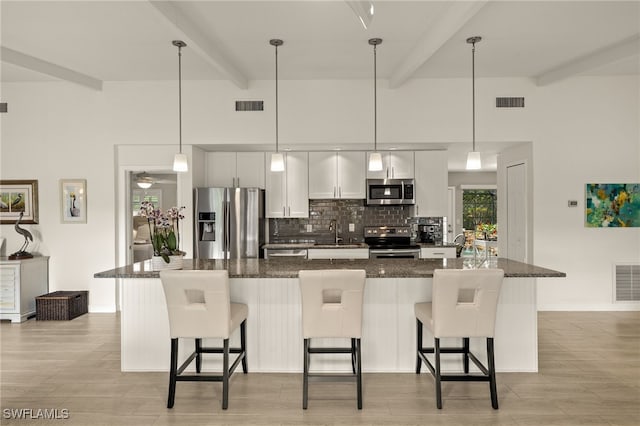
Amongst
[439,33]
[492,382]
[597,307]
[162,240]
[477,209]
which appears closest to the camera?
[492,382]

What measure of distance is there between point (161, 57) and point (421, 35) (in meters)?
2.74

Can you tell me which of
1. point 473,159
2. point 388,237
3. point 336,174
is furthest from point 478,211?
point 473,159

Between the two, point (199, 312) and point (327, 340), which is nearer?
point (199, 312)

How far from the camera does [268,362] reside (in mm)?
3338

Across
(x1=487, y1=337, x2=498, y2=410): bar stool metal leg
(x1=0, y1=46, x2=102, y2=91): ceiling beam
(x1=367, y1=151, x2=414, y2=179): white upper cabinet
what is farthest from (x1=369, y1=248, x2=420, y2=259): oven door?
(x1=0, y1=46, x2=102, y2=91): ceiling beam

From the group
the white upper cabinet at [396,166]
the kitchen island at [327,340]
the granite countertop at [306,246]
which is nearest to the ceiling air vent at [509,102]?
the white upper cabinet at [396,166]

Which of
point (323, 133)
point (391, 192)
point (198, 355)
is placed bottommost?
point (198, 355)

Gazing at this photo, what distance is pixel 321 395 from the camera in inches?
115

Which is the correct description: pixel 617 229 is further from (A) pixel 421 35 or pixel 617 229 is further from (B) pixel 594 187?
(A) pixel 421 35

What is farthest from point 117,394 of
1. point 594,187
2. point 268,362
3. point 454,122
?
point 594,187

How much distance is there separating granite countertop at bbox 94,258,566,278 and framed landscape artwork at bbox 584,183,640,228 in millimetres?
2436

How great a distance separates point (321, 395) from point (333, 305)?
2.30ft

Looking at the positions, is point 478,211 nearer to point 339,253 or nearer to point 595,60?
point 339,253

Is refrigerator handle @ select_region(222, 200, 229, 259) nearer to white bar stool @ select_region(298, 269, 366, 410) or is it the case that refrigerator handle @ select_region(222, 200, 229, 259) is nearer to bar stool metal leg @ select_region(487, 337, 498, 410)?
white bar stool @ select_region(298, 269, 366, 410)
